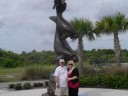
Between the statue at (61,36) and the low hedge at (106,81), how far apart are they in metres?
4.03

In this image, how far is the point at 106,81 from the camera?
52.3 ft

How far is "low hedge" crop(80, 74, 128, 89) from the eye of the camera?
1552cm

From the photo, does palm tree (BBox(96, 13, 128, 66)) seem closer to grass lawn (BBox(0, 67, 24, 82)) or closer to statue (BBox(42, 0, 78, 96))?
grass lawn (BBox(0, 67, 24, 82))

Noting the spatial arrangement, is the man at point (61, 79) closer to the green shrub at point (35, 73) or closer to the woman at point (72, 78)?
the woman at point (72, 78)

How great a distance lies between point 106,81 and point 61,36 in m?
4.46

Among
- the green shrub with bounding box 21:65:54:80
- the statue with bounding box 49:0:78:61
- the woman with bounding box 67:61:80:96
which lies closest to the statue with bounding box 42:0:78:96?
the statue with bounding box 49:0:78:61

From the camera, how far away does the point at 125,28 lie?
26.0 meters

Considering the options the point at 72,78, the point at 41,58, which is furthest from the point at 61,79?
the point at 41,58

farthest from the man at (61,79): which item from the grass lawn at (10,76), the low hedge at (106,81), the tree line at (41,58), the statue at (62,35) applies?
the tree line at (41,58)

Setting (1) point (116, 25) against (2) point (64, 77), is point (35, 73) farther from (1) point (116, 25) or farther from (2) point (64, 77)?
(2) point (64, 77)

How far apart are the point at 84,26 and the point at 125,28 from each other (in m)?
3.13

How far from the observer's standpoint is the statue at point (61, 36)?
12.2 m

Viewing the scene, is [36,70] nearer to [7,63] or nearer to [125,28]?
[125,28]

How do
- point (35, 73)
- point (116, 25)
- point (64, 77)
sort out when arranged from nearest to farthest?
point (64, 77) → point (35, 73) → point (116, 25)
